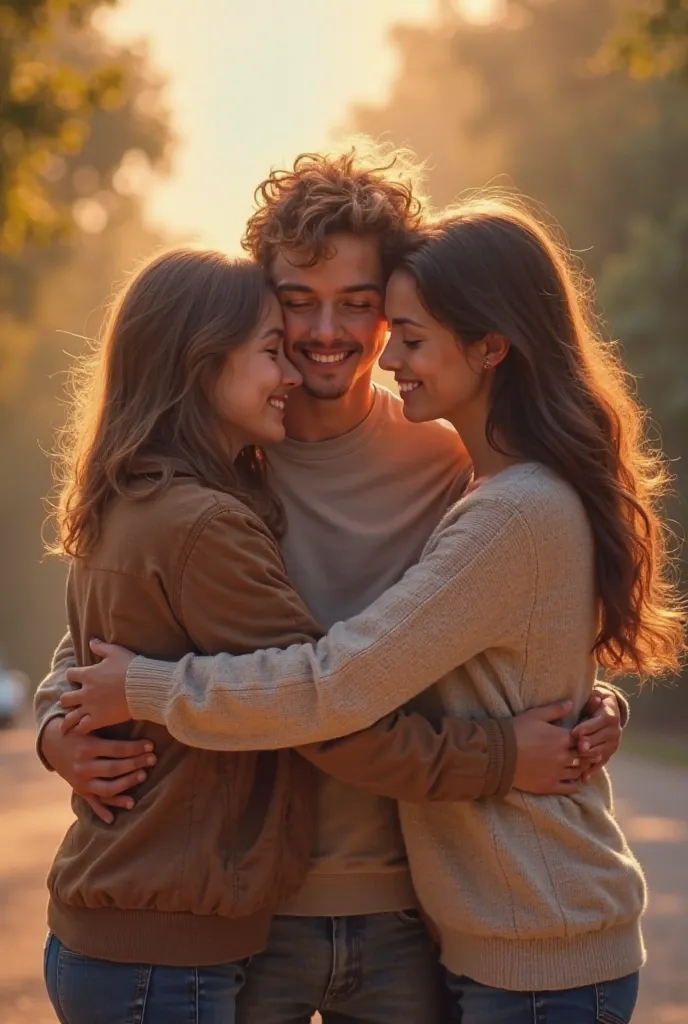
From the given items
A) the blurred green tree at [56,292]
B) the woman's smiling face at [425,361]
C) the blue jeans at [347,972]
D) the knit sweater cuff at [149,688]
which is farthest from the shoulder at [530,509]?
the blurred green tree at [56,292]

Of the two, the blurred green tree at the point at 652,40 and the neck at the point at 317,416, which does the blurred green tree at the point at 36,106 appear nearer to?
the blurred green tree at the point at 652,40

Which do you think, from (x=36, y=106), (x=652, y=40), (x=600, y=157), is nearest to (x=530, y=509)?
(x=652, y=40)

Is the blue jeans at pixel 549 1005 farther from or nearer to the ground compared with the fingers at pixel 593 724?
nearer to the ground

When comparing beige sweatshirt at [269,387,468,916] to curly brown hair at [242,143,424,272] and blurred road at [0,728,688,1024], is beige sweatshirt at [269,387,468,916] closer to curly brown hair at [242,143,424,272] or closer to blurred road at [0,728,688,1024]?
curly brown hair at [242,143,424,272]

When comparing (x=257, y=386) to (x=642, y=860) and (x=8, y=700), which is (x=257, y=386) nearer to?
(x=642, y=860)

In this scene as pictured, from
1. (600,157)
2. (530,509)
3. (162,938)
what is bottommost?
(162,938)

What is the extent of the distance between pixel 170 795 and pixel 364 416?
123 cm

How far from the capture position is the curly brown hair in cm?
402

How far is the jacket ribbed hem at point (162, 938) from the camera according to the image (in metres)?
3.42

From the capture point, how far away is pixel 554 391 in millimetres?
3701

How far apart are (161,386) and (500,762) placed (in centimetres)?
106

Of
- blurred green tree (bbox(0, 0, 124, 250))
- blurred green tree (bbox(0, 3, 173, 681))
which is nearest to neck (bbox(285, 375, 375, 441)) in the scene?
blurred green tree (bbox(0, 0, 124, 250))

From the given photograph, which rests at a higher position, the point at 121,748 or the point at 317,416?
the point at 317,416

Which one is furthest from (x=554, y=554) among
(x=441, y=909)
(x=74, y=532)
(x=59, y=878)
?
(x=59, y=878)
